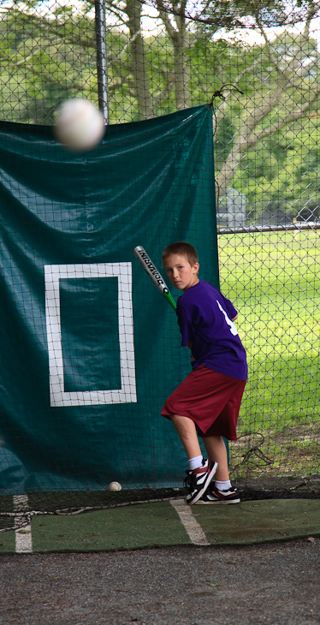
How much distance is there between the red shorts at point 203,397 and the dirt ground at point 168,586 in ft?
A: 2.54

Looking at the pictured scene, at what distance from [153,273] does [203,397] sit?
845mm

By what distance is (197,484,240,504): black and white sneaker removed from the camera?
3.97 m

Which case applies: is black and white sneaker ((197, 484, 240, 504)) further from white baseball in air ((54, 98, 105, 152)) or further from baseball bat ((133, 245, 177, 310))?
white baseball in air ((54, 98, 105, 152))

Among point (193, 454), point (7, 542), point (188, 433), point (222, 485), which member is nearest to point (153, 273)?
point (188, 433)

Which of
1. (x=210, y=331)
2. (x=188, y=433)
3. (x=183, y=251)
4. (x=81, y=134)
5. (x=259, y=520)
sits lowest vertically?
(x=259, y=520)

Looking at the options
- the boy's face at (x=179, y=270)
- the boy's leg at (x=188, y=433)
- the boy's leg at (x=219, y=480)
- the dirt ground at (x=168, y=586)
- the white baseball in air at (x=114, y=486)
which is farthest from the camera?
the white baseball in air at (x=114, y=486)

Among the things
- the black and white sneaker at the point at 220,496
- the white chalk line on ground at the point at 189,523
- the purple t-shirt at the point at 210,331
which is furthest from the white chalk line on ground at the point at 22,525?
the purple t-shirt at the point at 210,331

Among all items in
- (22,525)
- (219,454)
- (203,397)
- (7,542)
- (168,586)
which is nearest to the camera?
(168,586)

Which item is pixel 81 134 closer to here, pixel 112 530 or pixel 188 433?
pixel 188 433

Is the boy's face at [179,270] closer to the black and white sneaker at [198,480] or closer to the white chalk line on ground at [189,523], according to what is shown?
the black and white sneaker at [198,480]

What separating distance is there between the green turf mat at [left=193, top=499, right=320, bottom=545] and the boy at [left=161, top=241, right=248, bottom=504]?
13 centimetres

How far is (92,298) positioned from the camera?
4445mm

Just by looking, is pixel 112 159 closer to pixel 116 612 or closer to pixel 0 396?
pixel 0 396

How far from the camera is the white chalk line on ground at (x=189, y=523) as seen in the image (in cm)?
336
